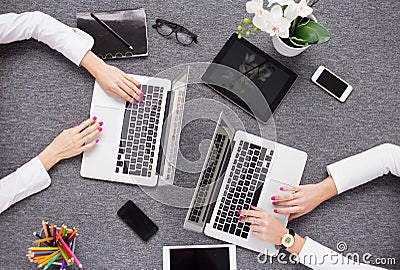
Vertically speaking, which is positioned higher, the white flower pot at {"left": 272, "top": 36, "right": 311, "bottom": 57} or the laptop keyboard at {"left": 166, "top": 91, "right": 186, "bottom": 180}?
the white flower pot at {"left": 272, "top": 36, "right": 311, "bottom": 57}

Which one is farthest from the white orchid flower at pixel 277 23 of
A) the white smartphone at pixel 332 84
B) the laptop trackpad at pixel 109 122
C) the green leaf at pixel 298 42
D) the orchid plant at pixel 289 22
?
the laptop trackpad at pixel 109 122

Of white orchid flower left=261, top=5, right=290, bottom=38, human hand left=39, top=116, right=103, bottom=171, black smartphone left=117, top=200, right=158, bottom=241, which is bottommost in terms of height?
black smartphone left=117, top=200, right=158, bottom=241

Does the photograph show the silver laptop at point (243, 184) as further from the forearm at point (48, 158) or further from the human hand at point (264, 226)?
the forearm at point (48, 158)

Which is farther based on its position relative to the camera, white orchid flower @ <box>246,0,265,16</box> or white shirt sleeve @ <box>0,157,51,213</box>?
white shirt sleeve @ <box>0,157,51,213</box>

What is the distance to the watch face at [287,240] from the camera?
4.43 ft

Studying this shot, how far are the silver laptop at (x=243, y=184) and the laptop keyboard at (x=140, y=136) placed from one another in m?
0.17

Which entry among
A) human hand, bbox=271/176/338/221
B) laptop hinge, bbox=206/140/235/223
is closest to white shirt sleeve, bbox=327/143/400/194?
human hand, bbox=271/176/338/221

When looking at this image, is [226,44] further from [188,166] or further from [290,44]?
[188,166]

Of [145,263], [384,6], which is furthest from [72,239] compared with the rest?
[384,6]

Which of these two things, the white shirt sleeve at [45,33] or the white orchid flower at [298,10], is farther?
the white shirt sleeve at [45,33]

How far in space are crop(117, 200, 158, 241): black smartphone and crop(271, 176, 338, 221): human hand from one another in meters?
0.33

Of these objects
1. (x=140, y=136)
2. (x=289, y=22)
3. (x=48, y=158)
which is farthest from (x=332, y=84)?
(x=48, y=158)

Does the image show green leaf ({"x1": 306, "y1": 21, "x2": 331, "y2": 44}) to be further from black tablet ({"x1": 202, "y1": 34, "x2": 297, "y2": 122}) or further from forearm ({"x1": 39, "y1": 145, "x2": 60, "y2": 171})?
forearm ({"x1": 39, "y1": 145, "x2": 60, "y2": 171})

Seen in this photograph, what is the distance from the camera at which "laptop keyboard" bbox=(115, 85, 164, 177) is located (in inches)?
54.6
